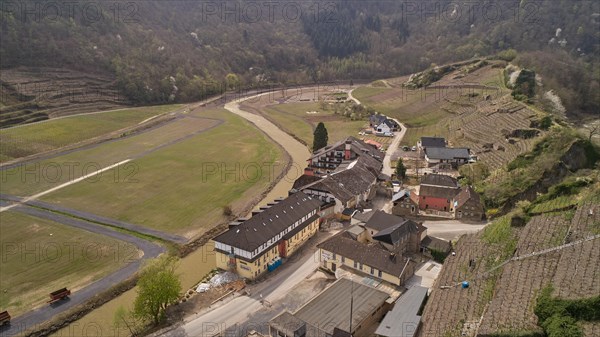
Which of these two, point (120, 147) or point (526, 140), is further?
point (120, 147)

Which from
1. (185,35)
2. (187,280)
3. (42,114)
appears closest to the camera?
(187,280)

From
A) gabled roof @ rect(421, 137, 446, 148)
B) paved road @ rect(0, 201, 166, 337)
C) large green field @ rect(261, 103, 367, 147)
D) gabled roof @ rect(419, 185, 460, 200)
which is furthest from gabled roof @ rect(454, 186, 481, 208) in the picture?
large green field @ rect(261, 103, 367, 147)

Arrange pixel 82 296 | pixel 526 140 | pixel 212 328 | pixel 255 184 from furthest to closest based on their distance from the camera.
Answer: pixel 526 140
pixel 255 184
pixel 82 296
pixel 212 328

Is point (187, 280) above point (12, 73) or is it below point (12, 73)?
below

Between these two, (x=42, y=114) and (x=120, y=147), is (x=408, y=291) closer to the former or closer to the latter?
(x=120, y=147)

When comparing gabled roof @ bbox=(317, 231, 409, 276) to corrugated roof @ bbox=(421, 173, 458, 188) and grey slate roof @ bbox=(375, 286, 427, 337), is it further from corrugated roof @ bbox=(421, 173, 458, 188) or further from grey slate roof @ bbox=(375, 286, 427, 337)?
corrugated roof @ bbox=(421, 173, 458, 188)

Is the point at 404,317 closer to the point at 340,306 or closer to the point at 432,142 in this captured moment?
the point at 340,306

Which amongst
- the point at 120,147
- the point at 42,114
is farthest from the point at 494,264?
the point at 42,114

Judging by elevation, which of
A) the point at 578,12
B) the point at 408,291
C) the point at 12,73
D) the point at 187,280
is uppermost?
the point at 578,12
